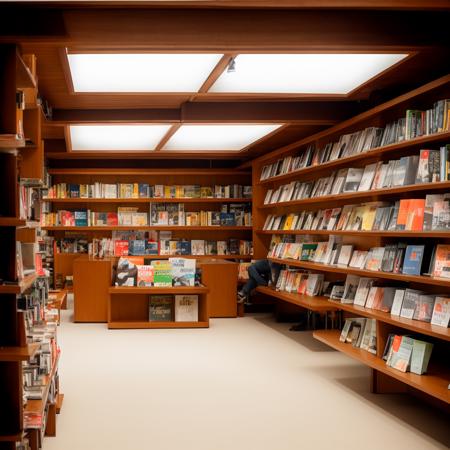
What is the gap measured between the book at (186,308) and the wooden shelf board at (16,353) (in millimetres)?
5674

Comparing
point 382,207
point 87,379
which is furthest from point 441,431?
point 87,379

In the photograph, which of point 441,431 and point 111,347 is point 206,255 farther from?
point 441,431

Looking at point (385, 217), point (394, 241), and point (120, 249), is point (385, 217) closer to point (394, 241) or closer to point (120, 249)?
point (394, 241)

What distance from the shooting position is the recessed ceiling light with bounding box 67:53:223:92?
15.5ft

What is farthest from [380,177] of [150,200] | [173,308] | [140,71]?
[150,200]

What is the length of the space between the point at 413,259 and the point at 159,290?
14.8 feet

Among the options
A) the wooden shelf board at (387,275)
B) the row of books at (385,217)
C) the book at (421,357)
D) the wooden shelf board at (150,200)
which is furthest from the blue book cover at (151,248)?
the book at (421,357)

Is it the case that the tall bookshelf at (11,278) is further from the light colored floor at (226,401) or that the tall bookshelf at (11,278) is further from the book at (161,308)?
the book at (161,308)

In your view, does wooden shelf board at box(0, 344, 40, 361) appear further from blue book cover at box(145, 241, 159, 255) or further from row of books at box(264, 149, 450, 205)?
blue book cover at box(145, 241, 159, 255)

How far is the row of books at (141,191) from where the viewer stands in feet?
39.9

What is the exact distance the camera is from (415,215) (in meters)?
5.21

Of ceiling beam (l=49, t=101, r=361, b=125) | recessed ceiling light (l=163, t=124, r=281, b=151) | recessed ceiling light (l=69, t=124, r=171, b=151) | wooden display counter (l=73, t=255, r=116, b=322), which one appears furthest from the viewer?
wooden display counter (l=73, t=255, r=116, b=322)

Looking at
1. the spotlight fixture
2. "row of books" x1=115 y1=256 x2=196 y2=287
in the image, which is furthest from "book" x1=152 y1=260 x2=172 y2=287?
the spotlight fixture

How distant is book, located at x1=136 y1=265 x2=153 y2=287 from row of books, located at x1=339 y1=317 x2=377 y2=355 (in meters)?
3.52
